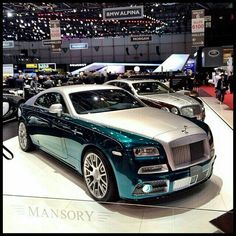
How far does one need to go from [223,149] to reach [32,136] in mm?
3317

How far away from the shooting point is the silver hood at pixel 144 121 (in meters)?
3.36

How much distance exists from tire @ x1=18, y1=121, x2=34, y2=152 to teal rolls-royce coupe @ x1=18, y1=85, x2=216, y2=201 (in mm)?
924

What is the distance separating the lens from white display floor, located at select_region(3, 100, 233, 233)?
2.96m

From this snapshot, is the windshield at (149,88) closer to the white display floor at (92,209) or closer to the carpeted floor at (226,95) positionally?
the white display floor at (92,209)

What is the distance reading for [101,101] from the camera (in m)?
4.33

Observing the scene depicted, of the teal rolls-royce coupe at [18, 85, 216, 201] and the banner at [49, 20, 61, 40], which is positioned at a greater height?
the banner at [49, 20, 61, 40]

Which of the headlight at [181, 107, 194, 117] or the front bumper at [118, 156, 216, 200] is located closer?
the front bumper at [118, 156, 216, 200]

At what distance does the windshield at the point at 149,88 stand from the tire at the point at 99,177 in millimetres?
4027

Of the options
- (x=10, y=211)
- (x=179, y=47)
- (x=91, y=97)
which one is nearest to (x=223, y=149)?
(x=91, y=97)

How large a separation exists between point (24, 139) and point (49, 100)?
112 centimetres

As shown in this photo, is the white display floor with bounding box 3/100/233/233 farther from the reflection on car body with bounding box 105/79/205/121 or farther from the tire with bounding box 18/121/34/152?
the reflection on car body with bounding box 105/79/205/121

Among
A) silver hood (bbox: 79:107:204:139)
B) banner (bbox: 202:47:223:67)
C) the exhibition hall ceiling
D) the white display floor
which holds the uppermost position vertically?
the exhibition hall ceiling

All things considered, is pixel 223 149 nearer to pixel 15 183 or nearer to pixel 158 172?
pixel 158 172

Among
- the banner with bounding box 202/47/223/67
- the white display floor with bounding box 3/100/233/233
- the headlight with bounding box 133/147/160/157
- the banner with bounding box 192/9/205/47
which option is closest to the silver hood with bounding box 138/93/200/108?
the white display floor with bounding box 3/100/233/233
